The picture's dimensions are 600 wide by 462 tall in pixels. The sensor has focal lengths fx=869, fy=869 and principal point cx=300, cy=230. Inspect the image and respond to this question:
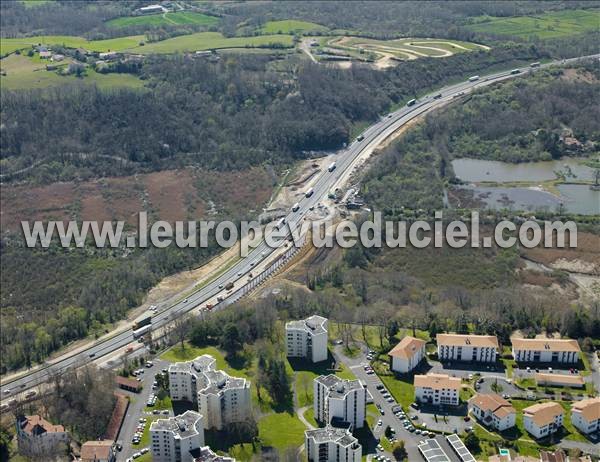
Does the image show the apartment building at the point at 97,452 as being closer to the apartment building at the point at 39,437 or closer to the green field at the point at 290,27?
the apartment building at the point at 39,437

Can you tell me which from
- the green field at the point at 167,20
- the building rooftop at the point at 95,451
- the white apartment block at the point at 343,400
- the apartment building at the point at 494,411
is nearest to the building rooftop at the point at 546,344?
the apartment building at the point at 494,411

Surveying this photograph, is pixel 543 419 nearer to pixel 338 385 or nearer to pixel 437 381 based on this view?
pixel 437 381

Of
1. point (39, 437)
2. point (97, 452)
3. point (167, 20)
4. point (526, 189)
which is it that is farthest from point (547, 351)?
point (167, 20)

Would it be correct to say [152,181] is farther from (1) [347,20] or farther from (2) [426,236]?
(1) [347,20]

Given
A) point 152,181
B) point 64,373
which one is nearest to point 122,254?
point 152,181

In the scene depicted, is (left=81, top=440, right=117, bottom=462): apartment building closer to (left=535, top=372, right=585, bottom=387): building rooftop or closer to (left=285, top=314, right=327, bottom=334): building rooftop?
(left=285, top=314, right=327, bottom=334): building rooftop

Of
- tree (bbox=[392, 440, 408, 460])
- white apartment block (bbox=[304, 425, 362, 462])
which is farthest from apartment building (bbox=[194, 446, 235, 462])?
tree (bbox=[392, 440, 408, 460])
